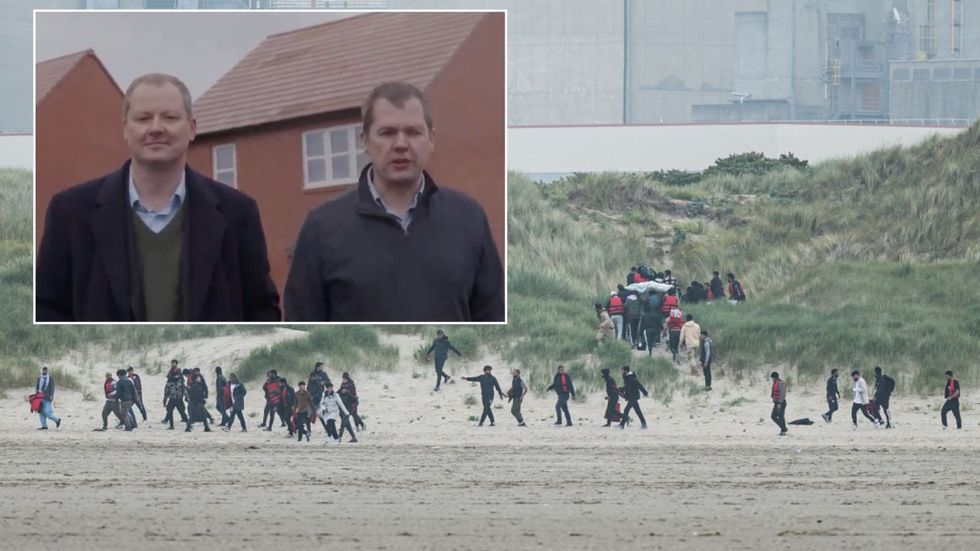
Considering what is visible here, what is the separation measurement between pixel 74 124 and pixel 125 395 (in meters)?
7.91

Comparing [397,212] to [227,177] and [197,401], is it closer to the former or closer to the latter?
[227,177]

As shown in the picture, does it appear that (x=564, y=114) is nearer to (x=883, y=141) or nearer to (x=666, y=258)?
(x=883, y=141)

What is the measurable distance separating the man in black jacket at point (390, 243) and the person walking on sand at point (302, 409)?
7678 millimetres

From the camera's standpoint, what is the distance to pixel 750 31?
54.1 meters

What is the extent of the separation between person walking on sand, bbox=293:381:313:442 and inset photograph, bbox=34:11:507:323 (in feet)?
21.3

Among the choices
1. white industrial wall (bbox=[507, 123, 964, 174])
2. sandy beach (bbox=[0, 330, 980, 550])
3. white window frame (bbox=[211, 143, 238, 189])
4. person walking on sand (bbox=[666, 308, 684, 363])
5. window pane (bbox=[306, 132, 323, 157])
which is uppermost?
white industrial wall (bbox=[507, 123, 964, 174])

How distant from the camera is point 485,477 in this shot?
23.5 meters

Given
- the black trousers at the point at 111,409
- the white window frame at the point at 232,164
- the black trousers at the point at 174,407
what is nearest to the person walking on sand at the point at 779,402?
the black trousers at the point at 174,407

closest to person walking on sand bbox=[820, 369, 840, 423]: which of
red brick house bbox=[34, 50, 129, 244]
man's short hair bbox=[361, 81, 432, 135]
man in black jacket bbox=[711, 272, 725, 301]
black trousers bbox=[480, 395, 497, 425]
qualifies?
black trousers bbox=[480, 395, 497, 425]

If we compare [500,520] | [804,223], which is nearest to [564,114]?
[804,223]

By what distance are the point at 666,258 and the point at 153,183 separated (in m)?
21.6

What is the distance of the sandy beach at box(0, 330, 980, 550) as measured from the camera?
18625mm

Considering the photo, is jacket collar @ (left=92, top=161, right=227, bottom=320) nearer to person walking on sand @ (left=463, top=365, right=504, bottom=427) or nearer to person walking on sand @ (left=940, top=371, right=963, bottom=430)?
person walking on sand @ (left=463, top=365, right=504, bottom=427)

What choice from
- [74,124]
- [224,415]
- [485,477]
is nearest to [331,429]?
[224,415]
